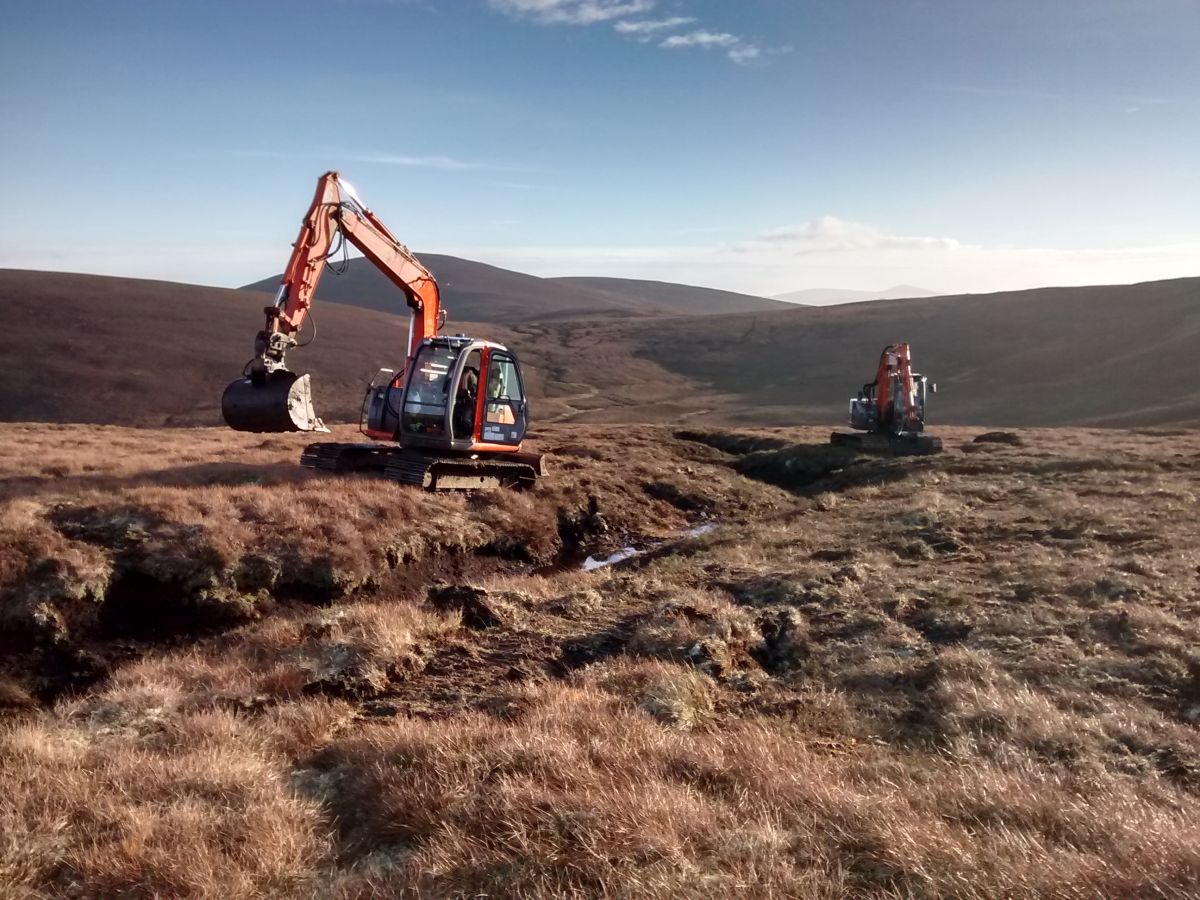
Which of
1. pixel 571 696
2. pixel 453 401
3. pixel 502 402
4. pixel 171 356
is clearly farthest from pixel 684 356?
pixel 571 696

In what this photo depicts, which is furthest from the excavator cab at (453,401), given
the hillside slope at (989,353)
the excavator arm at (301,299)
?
the hillside slope at (989,353)

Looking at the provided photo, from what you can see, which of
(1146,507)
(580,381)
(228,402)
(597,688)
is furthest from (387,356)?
(597,688)

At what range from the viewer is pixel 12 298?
7288 cm

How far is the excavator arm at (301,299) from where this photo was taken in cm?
1606

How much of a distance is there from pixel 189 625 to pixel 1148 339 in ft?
266

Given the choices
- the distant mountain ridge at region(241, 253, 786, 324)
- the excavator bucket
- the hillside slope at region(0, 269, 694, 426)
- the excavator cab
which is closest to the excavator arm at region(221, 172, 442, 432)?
the excavator bucket

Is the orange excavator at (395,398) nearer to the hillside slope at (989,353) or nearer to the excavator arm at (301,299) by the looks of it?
the excavator arm at (301,299)

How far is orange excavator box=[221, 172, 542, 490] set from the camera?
639 inches

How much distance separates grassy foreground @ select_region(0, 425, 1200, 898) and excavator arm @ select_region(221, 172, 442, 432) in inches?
49.6

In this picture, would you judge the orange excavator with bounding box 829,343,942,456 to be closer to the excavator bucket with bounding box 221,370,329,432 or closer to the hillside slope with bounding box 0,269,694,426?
the excavator bucket with bounding box 221,370,329,432

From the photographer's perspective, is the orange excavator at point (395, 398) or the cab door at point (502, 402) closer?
the orange excavator at point (395, 398)

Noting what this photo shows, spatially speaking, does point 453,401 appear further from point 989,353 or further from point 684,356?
point 684,356

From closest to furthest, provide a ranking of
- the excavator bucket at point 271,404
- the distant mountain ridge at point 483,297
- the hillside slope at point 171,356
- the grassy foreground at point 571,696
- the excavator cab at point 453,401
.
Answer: the grassy foreground at point 571,696, the excavator bucket at point 271,404, the excavator cab at point 453,401, the hillside slope at point 171,356, the distant mountain ridge at point 483,297

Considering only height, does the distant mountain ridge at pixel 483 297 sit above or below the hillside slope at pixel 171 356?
above
